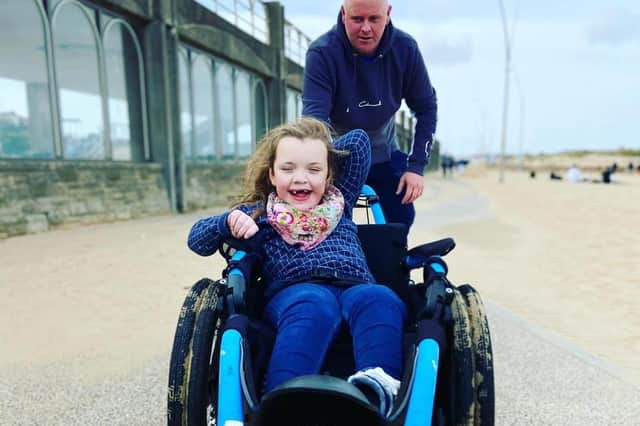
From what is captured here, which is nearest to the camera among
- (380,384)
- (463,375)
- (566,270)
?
(380,384)

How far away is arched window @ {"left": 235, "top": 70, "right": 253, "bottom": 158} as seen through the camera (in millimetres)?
10891

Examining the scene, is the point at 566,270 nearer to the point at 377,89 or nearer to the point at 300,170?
the point at 377,89

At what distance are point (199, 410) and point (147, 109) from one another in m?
Result: 7.59

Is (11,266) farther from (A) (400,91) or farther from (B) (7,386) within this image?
(A) (400,91)

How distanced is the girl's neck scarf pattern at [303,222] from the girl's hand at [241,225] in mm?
112

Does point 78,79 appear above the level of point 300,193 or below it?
above

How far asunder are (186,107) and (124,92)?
147 cm

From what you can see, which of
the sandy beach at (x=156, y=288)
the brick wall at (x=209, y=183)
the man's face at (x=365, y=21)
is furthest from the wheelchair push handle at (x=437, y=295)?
the brick wall at (x=209, y=183)

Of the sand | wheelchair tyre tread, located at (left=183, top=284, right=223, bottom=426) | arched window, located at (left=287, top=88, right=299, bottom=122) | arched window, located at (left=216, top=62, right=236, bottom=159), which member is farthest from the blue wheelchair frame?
arched window, located at (left=287, top=88, right=299, bottom=122)

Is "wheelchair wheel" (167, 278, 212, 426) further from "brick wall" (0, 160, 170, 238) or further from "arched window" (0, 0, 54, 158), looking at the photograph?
"arched window" (0, 0, 54, 158)

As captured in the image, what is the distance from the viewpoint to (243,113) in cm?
1116

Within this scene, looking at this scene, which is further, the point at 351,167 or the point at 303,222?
the point at 351,167

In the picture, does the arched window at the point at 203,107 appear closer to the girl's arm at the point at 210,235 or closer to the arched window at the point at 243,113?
the arched window at the point at 243,113

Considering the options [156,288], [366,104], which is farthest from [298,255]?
[156,288]
